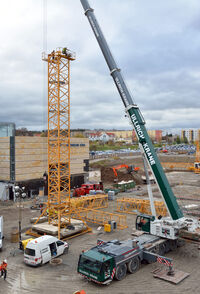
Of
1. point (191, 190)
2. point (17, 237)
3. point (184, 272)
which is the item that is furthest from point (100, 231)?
point (191, 190)

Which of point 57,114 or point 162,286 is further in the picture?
point 57,114

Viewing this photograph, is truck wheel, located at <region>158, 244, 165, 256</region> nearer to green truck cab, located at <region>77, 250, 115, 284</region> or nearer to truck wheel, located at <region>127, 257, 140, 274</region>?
truck wheel, located at <region>127, 257, 140, 274</region>

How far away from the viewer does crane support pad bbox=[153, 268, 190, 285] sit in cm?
1311

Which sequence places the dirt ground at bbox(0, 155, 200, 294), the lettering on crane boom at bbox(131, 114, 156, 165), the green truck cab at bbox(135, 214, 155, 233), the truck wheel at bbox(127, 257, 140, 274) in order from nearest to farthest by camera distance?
the dirt ground at bbox(0, 155, 200, 294), the truck wheel at bbox(127, 257, 140, 274), the lettering on crane boom at bbox(131, 114, 156, 165), the green truck cab at bbox(135, 214, 155, 233)

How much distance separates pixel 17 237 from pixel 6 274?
18.0ft

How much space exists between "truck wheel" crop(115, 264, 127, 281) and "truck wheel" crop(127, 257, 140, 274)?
1.13 ft

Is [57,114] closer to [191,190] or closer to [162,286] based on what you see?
[162,286]

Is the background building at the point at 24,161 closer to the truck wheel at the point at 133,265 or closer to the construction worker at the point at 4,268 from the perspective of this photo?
the construction worker at the point at 4,268

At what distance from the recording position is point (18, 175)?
35188mm

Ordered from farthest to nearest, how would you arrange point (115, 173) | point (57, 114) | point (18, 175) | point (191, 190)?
point (115, 173) < point (191, 190) < point (18, 175) < point (57, 114)

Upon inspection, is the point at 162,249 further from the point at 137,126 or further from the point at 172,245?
the point at 137,126

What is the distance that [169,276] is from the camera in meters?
13.6

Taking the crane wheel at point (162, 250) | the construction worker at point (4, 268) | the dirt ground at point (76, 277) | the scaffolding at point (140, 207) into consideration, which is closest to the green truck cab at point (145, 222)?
the crane wheel at point (162, 250)

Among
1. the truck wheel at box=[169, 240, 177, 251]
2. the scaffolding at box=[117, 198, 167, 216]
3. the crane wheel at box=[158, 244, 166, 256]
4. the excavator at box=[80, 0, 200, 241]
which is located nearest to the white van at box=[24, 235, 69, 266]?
the excavator at box=[80, 0, 200, 241]
